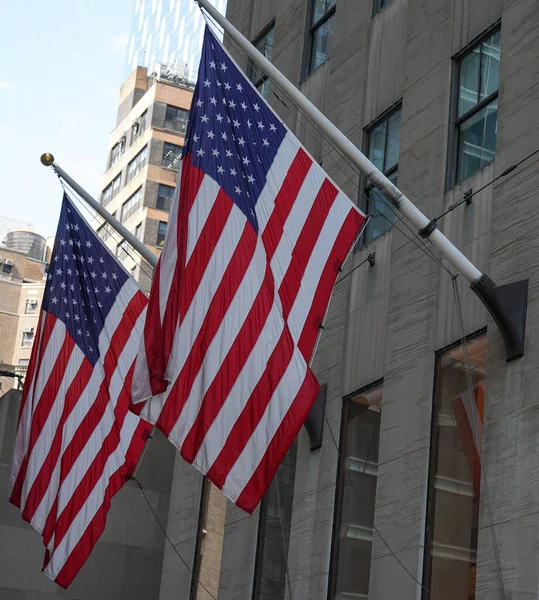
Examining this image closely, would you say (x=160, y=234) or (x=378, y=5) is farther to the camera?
(x=160, y=234)

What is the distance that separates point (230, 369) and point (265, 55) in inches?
482

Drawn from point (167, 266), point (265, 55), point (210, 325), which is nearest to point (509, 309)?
point (210, 325)

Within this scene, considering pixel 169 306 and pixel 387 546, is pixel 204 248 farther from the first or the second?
pixel 387 546

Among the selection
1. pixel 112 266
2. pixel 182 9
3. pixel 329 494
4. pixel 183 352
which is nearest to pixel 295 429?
pixel 183 352

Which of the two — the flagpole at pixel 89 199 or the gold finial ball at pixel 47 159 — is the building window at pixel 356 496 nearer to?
the flagpole at pixel 89 199

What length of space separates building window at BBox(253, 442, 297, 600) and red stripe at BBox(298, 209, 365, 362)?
563cm

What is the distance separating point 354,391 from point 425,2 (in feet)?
19.1

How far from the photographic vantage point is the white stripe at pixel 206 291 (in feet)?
48.2

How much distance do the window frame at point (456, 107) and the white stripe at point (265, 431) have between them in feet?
14.1

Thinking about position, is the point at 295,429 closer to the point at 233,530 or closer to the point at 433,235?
the point at 433,235

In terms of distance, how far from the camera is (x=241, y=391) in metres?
14.4

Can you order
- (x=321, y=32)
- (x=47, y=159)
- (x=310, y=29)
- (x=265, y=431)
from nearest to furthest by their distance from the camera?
(x=265, y=431), (x=47, y=159), (x=321, y=32), (x=310, y=29)

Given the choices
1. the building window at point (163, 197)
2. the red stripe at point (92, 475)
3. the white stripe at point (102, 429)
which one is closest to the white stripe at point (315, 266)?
the red stripe at point (92, 475)

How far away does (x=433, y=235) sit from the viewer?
14391 millimetres
